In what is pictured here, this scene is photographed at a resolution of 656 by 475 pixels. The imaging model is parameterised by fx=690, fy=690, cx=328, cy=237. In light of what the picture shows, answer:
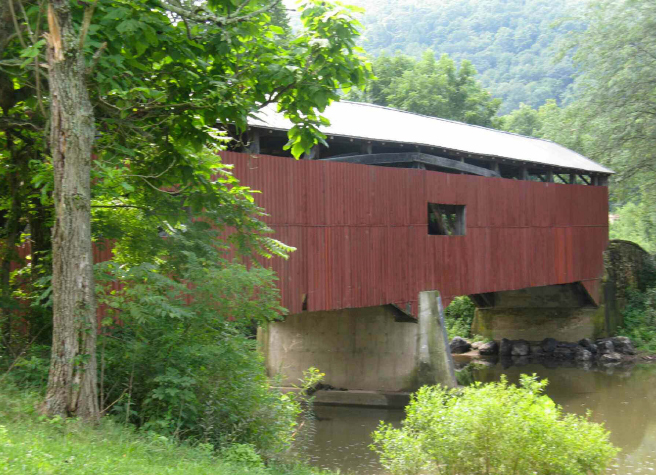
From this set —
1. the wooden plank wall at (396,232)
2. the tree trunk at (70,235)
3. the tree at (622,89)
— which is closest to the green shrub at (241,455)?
the tree trunk at (70,235)

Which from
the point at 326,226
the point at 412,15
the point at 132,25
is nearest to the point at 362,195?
the point at 326,226

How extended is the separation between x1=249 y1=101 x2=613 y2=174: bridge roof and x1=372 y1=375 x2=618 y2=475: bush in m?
4.47

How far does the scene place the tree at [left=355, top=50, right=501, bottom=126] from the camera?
3095 cm

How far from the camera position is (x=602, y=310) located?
20.4 meters

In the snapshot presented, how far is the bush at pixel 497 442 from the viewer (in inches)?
275

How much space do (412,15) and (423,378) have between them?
268 ft

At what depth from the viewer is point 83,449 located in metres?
4.05

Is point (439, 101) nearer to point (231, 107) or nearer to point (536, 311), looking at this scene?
point (536, 311)

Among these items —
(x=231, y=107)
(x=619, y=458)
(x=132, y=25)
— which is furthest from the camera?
(x=619, y=458)

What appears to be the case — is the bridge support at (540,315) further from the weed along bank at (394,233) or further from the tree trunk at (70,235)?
the tree trunk at (70,235)

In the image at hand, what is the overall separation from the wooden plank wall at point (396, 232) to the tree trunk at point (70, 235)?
283cm

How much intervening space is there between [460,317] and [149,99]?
19451 millimetres

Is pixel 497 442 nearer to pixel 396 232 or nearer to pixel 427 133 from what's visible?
pixel 396 232

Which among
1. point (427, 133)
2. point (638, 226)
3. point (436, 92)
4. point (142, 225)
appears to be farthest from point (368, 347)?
point (638, 226)
